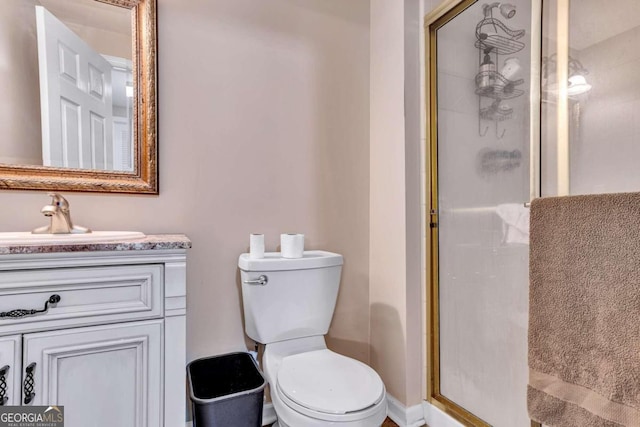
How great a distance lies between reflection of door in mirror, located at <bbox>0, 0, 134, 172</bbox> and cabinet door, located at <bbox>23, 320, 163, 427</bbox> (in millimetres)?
684

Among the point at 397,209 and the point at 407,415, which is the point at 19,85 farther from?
the point at 407,415

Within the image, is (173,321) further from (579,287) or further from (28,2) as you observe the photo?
(28,2)

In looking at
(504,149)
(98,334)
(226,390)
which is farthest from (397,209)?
(98,334)

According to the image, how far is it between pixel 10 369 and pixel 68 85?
1.00m

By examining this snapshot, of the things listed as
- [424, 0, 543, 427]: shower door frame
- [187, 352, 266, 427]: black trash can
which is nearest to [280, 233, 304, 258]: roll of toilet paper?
[187, 352, 266, 427]: black trash can

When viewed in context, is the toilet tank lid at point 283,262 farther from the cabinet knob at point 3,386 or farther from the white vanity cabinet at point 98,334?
the cabinet knob at point 3,386

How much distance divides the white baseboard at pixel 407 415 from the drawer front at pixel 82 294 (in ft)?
3.83

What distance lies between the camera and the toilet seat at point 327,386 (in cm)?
99

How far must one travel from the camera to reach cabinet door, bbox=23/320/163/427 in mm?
882

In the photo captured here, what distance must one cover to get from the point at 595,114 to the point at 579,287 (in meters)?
0.50

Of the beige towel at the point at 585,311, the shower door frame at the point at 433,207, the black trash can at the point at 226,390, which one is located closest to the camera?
the beige towel at the point at 585,311

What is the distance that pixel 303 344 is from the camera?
142 cm


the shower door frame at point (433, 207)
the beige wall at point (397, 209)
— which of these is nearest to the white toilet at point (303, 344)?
the beige wall at point (397, 209)

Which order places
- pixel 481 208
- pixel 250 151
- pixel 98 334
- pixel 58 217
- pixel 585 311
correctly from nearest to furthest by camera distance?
pixel 585 311 → pixel 98 334 → pixel 58 217 → pixel 481 208 → pixel 250 151
